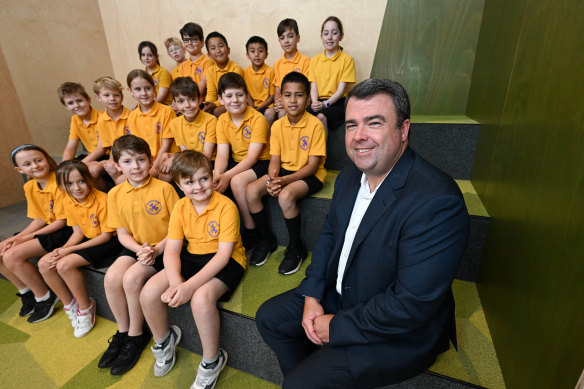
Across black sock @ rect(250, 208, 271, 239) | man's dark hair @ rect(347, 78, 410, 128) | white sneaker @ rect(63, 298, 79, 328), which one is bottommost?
white sneaker @ rect(63, 298, 79, 328)

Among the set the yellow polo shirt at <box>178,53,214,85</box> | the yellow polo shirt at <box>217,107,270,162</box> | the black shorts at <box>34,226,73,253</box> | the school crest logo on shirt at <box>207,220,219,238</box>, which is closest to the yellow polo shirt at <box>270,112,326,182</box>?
the yellow polo shirt at <box>217,107,270,162</box>

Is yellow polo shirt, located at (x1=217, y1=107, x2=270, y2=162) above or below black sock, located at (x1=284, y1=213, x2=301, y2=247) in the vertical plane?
above

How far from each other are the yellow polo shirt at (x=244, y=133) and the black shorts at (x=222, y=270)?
34.2 inches

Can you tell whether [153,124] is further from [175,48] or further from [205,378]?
[205,378]

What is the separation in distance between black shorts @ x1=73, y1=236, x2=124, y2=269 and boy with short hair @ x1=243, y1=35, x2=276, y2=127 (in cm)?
161

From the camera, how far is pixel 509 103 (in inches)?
47.4

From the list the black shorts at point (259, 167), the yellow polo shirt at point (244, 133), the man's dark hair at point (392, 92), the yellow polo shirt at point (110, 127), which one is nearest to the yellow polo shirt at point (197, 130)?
the yellow polo shirt at point (244, 133)

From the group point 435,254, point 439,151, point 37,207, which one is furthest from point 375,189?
point 37,207

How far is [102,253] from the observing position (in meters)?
1.70

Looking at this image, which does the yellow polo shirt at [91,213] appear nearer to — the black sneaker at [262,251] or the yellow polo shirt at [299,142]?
the black sneaker at [262,251]

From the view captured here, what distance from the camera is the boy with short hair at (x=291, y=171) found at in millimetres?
1633

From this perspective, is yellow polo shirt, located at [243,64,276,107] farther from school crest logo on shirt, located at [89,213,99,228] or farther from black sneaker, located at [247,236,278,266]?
school crest logo on shirt, located at [89,213,99,228]

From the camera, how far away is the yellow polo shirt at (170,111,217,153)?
2117 mm

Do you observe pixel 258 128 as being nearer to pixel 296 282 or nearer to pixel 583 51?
pixel 296 282
